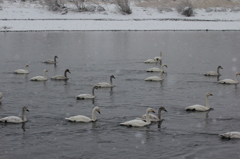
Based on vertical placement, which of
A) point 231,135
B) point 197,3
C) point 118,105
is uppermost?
point 197,3

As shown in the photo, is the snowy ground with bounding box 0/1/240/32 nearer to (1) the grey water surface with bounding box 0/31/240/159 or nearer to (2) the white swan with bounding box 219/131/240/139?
(1) the grey water surface with bounding box 0/31/240/159

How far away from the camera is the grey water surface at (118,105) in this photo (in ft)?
47.1

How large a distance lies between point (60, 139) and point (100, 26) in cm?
4916

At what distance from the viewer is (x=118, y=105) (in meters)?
19.8

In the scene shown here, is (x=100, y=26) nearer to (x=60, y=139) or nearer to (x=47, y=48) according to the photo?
(x=47, y=48)

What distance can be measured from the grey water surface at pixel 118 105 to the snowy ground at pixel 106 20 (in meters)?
22.8

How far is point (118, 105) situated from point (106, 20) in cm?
4855

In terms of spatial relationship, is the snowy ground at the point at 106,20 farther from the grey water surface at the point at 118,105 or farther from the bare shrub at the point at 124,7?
the grey water surface at the point at 118,105

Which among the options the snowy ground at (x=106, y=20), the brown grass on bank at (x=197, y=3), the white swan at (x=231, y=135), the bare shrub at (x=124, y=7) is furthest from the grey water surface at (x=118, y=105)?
the brown grass on bank at (x=197, y=3)

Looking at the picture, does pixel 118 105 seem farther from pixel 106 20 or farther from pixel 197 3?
pixel 197 3

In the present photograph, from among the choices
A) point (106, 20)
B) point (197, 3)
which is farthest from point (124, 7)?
point (197, 3)

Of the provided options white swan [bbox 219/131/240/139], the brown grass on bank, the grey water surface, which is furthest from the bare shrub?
white swan [bbox 219/131/240/139]

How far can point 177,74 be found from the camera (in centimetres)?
2795

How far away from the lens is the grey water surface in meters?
14.4
